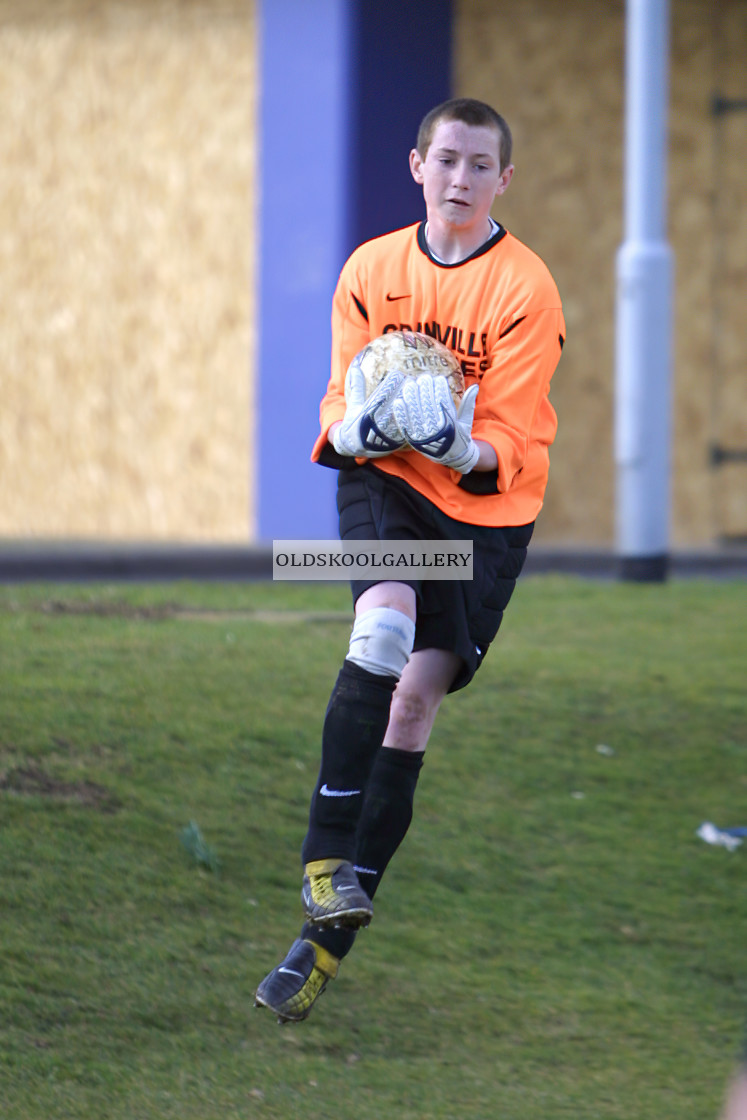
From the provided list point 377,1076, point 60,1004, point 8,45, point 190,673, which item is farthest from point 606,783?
point 8,45

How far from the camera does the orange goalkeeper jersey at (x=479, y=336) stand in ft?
11.9

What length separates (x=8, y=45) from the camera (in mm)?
13820

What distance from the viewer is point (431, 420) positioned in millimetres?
3387

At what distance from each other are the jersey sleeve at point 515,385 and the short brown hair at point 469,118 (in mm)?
409

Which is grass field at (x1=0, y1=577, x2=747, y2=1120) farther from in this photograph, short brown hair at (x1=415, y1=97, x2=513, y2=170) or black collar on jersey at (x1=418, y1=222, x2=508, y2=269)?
short brown hair at (x1=415, y1=97, x2=513, y2=170)

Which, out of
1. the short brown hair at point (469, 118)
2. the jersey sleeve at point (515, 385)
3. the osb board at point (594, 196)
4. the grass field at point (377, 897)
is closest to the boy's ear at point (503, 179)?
the short brown hair at point (469, 118)

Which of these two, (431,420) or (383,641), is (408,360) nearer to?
(431,420)

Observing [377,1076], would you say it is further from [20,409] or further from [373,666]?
[20,409]

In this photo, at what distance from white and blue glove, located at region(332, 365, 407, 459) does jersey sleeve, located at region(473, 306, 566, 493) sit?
24 centimetres

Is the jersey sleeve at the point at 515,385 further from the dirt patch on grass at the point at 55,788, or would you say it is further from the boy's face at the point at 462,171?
the dirt patch on grass at the point at 55,788

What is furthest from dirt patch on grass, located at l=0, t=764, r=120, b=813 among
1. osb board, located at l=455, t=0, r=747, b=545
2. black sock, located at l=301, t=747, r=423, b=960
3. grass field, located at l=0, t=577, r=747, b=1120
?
osb board, located at l=455, t=0, r=747, b=545

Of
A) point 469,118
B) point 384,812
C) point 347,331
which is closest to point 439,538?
point 347,331

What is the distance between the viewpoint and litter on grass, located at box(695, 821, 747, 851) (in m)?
6.69

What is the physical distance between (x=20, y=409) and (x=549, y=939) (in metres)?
9.50
